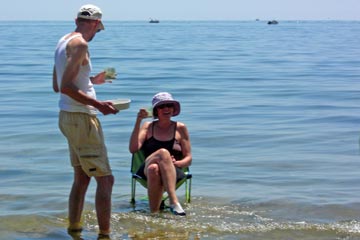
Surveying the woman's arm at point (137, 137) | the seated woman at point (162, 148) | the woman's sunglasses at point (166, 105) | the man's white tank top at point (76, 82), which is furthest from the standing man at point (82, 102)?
the woman's sunglasses at point (166, 105)

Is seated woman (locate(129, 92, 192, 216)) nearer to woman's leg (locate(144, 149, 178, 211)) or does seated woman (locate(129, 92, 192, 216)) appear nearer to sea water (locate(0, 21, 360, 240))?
woman's leg (locate(144, 149, 178, 211))

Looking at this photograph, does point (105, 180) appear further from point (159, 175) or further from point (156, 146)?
point (156, 146)

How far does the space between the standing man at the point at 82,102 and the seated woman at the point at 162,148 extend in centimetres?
117

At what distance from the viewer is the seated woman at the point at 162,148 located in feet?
23.9

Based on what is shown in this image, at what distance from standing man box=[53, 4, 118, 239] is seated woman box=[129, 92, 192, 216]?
1166mm

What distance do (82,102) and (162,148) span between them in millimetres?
2001

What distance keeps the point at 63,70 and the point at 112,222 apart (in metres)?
1.83

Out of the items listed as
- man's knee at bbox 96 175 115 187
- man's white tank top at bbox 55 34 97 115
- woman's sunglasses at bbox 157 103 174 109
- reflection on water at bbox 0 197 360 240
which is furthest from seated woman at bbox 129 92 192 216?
man's white tank top at bbox 55 34 97 115

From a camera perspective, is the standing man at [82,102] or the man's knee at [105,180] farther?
the man's knee at [105,180]

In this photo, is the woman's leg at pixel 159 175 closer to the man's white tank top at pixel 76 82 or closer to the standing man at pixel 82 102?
the standing man at pixel 82 102

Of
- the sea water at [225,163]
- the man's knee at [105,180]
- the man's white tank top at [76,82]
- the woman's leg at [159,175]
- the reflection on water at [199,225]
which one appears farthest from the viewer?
the woman's leg at [159,175]

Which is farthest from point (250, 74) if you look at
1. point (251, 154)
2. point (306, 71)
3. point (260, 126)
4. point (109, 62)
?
point (251, 154)

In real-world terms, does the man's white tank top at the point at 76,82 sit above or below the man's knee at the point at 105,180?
above
